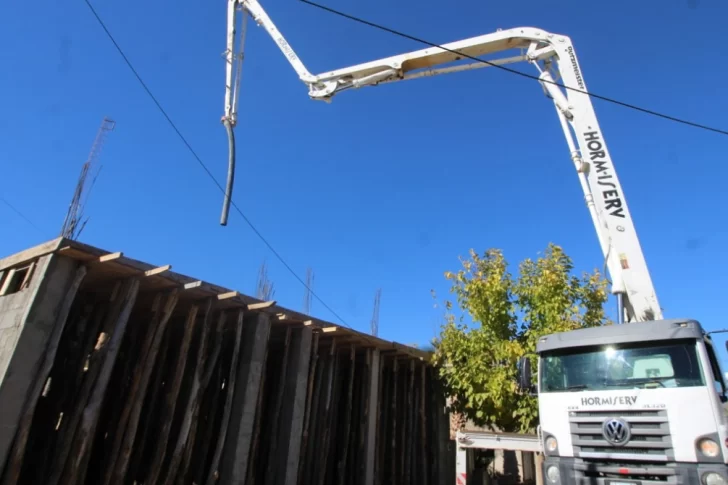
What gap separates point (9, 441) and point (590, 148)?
932 cm

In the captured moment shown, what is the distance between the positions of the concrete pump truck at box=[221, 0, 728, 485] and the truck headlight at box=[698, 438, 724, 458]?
1cm

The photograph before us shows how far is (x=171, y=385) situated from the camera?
773cm

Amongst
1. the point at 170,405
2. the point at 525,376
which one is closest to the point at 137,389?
the point at 170,405

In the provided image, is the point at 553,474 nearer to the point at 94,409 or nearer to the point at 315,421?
the point at 315,421

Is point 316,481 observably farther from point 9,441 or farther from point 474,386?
point 9,441

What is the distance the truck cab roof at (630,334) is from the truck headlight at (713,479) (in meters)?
1.57

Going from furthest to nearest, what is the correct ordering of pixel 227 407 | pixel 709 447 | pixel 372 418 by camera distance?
pixel 372 418
pixel 227 407
pixel 709 447

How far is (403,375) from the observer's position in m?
13.1

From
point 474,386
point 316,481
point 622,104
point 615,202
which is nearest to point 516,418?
point 474,386

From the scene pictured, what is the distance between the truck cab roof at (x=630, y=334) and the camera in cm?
612

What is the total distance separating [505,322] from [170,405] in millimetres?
7436

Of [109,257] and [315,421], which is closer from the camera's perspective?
[109,257]

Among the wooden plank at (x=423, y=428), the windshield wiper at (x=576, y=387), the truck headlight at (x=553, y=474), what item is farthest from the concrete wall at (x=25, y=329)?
the wooden plank at (x=423, y=428)

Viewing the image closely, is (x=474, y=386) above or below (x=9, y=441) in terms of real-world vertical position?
above
